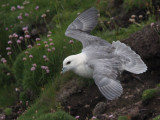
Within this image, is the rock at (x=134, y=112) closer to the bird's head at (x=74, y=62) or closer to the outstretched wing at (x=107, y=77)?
the outstretched wing at (x=107, y=77)

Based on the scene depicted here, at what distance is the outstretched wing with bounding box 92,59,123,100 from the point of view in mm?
4227

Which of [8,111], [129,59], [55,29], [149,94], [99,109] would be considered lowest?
[8,111]

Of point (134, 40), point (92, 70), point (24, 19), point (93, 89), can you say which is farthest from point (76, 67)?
point (24, 19)

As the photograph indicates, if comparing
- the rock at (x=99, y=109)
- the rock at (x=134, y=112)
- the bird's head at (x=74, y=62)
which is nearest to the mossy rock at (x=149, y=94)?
the rock at (x=134, y=112)

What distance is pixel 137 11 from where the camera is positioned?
6809mm

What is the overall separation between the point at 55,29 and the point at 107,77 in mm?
2920

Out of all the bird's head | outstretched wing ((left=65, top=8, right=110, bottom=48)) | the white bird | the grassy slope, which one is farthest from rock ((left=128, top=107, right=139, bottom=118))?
outstretched wing ((left=65, top=8, right=110, bottom=48))

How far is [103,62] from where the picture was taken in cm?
486

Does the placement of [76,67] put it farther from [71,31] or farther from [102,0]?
[102,0]

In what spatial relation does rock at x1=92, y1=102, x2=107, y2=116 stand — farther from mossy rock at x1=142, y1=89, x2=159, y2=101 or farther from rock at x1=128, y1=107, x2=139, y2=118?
mossy rock at x1=142, y1=89, x2=159, y2=101

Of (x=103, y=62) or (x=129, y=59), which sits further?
(x=129, y=59)

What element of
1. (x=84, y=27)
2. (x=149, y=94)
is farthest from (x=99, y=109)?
(x=84, y=27)

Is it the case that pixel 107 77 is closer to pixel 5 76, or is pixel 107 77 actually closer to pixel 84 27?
pixel 84 27

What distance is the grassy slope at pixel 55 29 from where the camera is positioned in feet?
18.7
